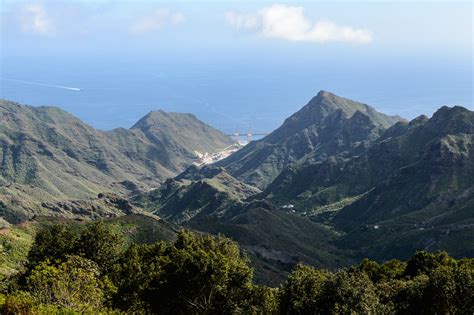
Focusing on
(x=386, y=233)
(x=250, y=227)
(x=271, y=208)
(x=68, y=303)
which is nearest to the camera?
(x=68, y=303)

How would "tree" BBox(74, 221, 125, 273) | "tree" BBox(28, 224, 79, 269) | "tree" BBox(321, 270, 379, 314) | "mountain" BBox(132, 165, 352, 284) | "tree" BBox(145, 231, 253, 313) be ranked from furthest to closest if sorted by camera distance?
"mountain" BBox(132, 165, 352, 284)
"tree" BBox(74, 221, 125, 273)
"tree" BBox(28, 224, 79, 269)
"tree" BBox(145, 231, 253, 313)
"tree" BBox(321, 270, 379, 314)

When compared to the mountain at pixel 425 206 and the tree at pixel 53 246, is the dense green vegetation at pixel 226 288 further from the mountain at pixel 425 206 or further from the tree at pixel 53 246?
the mountain at pixel 425 206

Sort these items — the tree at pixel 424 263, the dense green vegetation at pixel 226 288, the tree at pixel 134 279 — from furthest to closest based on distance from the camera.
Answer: the tree at pixel 424 263
the tree at pixel 134 279
the dense green vegetation at pixel 226 288

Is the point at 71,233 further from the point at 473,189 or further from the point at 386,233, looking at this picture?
the point at 473,189

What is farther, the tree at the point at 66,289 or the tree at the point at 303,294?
the tree at the point at 303,294

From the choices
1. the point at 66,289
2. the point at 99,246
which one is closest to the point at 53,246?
the point at 99,246

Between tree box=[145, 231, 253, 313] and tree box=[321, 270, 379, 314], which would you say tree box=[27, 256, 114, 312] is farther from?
tree box=[321, 270, 379, 314]

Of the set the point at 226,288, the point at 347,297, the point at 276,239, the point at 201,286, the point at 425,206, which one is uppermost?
the point at 425,206

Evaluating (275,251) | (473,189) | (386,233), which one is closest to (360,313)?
(275,251)

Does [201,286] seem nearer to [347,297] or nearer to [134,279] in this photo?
[134,279]

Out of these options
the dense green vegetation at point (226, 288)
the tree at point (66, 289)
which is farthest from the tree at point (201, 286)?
the tree at point (66, 289)

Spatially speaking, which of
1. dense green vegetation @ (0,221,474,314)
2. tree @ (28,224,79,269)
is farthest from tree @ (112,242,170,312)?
tree @ (28,224,79,269)
